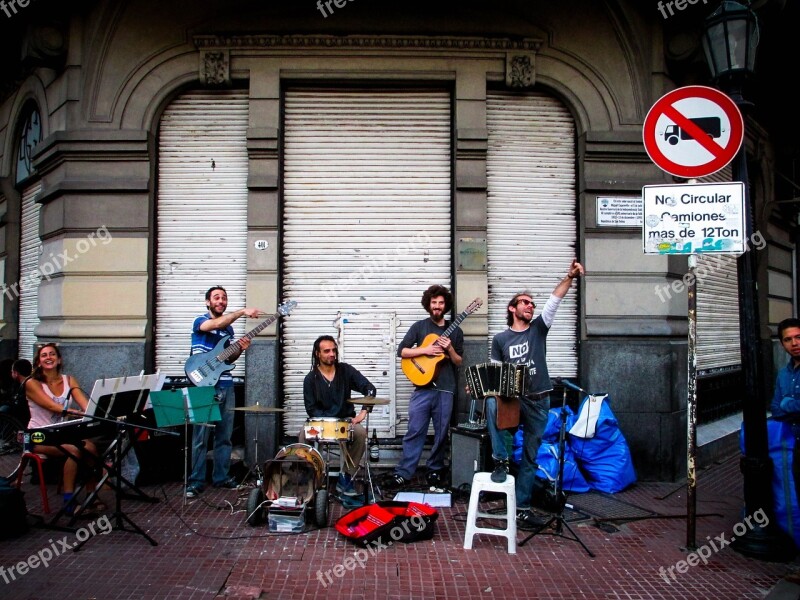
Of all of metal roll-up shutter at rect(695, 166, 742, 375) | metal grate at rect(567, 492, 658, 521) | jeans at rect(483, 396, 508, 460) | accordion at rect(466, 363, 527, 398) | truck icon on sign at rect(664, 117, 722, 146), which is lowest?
metal grate at rect(567, 492, 658, 521)

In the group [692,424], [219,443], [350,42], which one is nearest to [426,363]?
[219,443]

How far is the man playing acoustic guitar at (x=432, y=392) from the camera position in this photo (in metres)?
6.86

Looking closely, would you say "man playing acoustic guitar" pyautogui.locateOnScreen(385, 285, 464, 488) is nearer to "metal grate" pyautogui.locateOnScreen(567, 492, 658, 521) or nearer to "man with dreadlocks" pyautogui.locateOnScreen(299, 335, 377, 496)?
"man with dreadlocks" pyautogui.locateOnScreen(299, 335, 377, 496)

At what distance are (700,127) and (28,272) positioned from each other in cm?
973

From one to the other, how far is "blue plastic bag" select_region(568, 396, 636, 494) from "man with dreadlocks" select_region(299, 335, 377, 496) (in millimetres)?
2439

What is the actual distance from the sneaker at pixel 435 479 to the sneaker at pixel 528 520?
48.4 inches

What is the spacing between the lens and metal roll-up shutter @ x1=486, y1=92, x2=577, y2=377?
7.88 metres

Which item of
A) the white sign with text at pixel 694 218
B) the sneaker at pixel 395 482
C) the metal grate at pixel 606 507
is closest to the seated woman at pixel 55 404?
the sneaker at pixel 395 482

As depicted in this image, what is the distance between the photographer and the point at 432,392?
22.9 ft

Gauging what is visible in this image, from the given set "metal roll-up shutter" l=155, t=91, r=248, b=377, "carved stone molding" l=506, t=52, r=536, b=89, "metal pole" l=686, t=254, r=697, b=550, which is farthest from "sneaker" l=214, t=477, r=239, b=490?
"carved stone molding" l=506, t=52, r=536, b=89

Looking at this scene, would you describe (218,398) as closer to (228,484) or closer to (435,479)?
(228,484)

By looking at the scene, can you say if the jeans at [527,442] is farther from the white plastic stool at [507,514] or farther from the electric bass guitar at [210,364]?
the electric bass guitar at [210,364]

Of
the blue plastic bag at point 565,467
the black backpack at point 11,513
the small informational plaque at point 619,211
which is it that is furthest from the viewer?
the small informational plaque at point 619,211

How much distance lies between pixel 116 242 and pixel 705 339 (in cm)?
825
